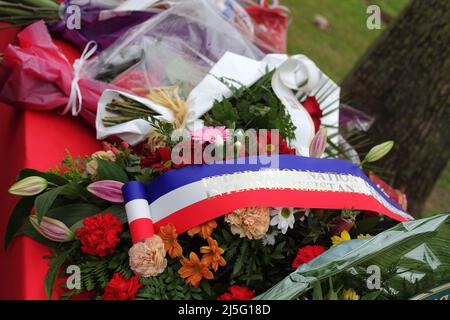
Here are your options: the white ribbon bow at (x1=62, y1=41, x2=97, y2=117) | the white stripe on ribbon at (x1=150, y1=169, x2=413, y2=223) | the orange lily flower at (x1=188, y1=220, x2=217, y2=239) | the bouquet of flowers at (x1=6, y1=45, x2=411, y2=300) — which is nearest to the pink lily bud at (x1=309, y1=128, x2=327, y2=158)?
the bouquet of flowers at (x1=6, y1=45, x2=411, y2=300)

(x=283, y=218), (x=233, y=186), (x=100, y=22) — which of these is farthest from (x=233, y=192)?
(x=100, y=22)

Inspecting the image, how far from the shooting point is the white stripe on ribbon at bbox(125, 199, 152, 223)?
4.25 feet

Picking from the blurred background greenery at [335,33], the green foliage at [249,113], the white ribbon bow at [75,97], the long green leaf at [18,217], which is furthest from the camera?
the blurred background greenery at [335,33]

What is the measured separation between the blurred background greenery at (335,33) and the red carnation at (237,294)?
3.06 metres

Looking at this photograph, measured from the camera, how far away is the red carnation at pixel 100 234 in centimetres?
126

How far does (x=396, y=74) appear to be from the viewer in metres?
2.69

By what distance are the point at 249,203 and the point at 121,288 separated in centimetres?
30

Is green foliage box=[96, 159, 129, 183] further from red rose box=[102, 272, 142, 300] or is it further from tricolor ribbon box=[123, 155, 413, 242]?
red rose box=[102, 272, 142, 300]

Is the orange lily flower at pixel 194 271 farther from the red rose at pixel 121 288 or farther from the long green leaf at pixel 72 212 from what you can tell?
the long green leaf at pixel 72 212

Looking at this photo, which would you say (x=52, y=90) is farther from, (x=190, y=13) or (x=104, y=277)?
(x=104, y=277)

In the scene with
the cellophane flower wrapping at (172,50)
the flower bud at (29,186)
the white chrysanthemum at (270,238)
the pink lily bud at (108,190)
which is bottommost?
the white chrysanthemum at (270,238)

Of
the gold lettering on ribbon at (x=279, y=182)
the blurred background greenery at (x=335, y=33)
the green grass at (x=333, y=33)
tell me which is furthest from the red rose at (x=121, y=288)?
the green grass at (x=333, y=33)

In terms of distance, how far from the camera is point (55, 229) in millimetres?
1325
